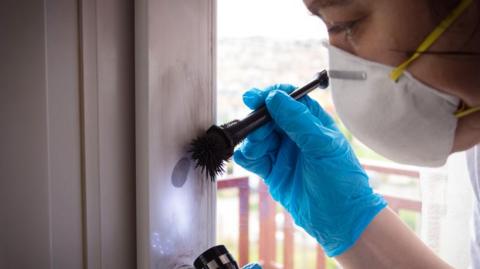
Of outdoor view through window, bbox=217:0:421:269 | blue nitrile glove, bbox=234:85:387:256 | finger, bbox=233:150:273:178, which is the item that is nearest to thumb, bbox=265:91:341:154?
blue nitrile glove, bbox=234:85:387:256

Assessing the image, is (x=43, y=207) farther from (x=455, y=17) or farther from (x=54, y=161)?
(x=455, y=17)

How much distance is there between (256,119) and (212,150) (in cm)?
14

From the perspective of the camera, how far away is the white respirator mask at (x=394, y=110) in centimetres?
51

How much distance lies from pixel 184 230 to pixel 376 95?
35 centimetres

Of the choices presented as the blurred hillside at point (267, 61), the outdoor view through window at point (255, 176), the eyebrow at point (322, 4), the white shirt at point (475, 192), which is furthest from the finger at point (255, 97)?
the blurred hillside at point (267, 61)

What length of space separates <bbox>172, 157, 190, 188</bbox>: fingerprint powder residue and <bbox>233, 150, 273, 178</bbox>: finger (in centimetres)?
18

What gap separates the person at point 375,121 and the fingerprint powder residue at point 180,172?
0.58 feet

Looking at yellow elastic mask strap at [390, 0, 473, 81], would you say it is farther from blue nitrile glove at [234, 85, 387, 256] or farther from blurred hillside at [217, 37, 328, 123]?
blurred hillside at [217, 37, 328, 123]

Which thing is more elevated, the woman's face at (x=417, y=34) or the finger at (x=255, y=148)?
the woman's face at (x=417, y=34)

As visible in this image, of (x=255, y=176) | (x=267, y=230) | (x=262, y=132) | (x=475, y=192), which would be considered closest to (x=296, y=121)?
(x=262, y=132)

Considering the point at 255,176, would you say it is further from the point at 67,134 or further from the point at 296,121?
the point at 67,134

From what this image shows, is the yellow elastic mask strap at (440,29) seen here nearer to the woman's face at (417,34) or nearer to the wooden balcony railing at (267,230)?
the woman's face at (417,34)

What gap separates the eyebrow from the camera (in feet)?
1.58

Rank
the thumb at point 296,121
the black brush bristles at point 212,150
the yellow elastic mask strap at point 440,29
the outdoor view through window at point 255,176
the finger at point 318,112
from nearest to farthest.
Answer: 1. the yellow elastic mask strap at point 440,29
2. the black brush bristles at point 212,150
3. the thumb at point 296,121
4. the finger at point 318,112
5. the outdoor view through window at point 255,176
